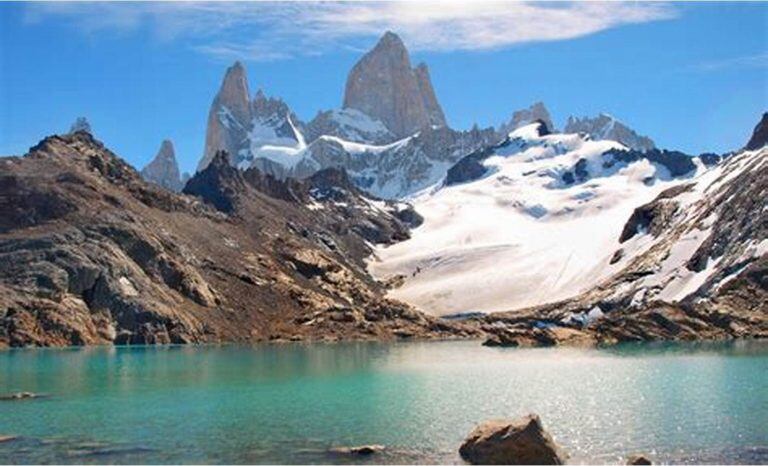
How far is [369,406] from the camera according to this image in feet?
224

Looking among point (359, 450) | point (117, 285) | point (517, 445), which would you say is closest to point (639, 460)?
point (517, 445)

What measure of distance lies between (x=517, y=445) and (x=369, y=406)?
2516 centimetres

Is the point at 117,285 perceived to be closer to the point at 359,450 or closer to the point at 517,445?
the point at 359,450

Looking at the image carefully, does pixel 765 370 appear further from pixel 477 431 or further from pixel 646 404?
pixel 477 431

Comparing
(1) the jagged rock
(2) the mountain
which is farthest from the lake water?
(2) the mountain

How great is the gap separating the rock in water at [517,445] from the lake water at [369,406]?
7.14ft

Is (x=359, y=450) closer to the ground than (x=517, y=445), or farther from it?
closer to the ground

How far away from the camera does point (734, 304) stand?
164875 mm

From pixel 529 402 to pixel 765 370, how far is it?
30.1 meters

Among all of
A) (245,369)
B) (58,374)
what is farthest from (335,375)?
(58,374)

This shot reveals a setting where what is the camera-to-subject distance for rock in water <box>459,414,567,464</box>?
Result: 144 ft

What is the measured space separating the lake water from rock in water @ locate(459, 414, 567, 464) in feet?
7.14

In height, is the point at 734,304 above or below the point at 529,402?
above

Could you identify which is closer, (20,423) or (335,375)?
(20,423)
